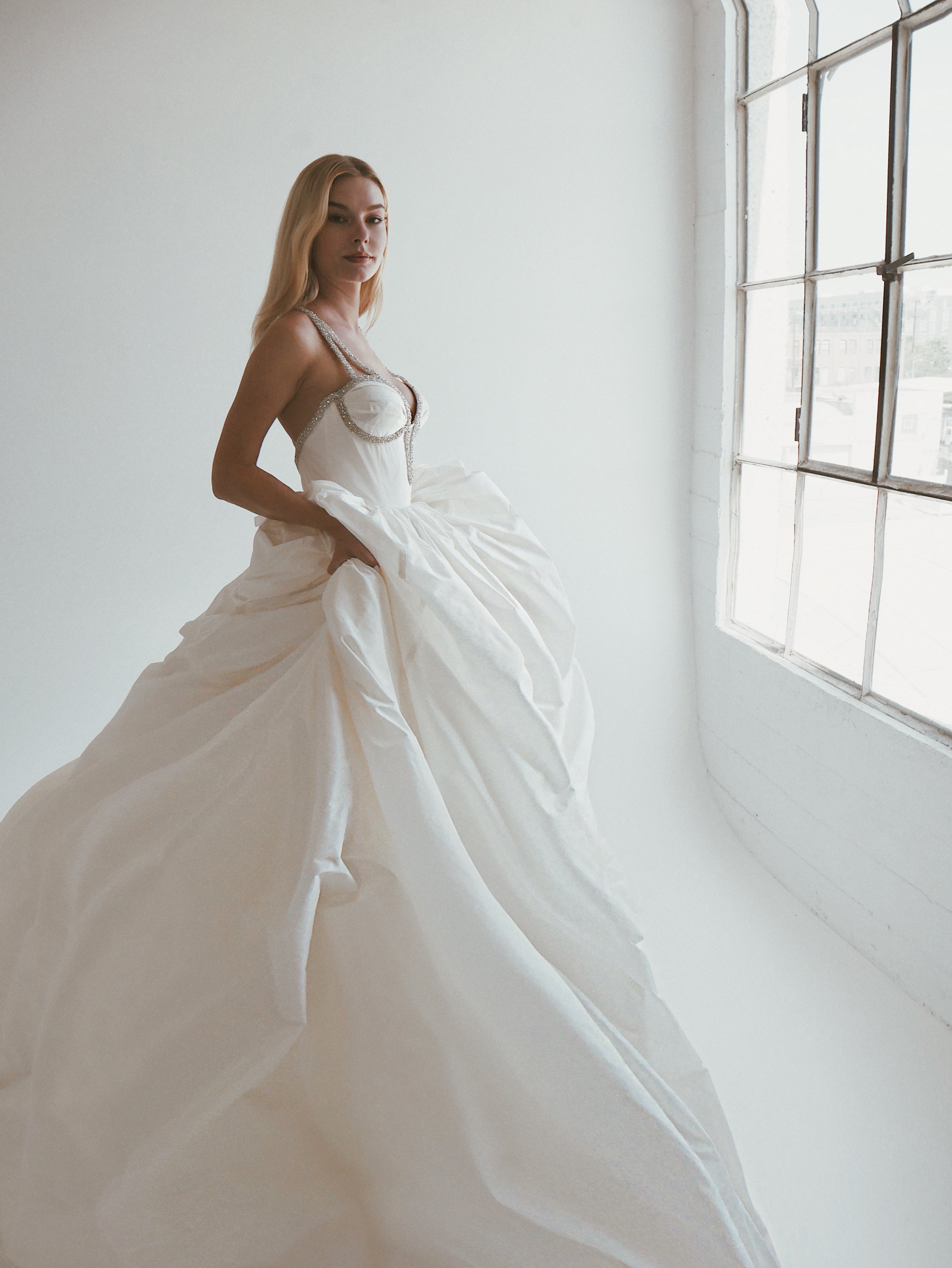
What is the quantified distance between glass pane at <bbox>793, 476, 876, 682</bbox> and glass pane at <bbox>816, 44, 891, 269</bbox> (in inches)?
21.2

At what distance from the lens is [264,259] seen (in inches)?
111

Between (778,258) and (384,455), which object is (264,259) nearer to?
(384,455)

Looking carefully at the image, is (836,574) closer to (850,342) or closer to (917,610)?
(917,610)

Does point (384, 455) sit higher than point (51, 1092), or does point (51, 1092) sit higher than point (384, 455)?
point (384, 455)

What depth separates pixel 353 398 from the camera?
184 cm

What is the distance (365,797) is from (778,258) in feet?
6.47

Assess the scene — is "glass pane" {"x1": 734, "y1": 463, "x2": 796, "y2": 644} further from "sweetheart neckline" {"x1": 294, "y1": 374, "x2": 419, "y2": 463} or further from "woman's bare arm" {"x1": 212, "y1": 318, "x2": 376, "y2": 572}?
"woman's bare arm" {"x1": 212, "y1": 318, "x2": 376, "y2": 572}

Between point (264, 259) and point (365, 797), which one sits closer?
point (365, 797)

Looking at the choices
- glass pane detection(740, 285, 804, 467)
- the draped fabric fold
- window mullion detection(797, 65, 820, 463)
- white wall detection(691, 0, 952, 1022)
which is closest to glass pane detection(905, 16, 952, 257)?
window mullion detection(797, 65, 820, 463)

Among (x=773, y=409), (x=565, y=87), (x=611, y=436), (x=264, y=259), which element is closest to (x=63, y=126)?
(x=264, y=259)

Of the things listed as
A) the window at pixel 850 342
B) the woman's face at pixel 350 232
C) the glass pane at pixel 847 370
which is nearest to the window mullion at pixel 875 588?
the window at pixel 850 342

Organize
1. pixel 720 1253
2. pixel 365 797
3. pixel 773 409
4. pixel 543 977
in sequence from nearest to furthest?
pixel 720 1253 → pixel 543 977 → pixel 365 797 → pixel 773 409

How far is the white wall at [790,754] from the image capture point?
2135 mm

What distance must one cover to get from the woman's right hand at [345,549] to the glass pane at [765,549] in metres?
1.36
